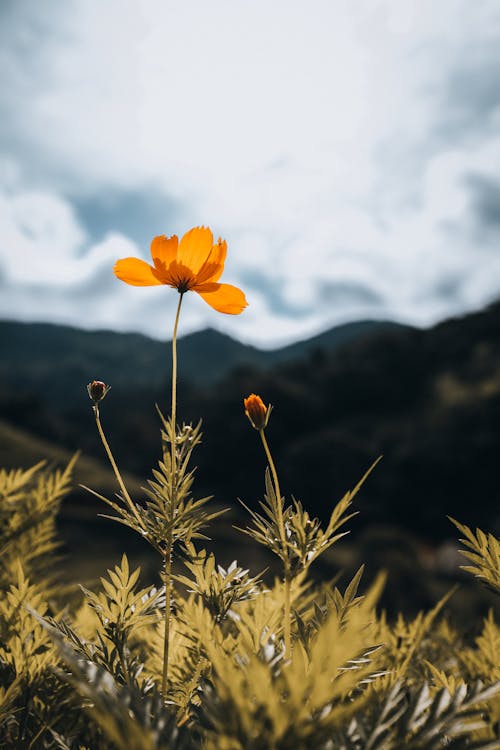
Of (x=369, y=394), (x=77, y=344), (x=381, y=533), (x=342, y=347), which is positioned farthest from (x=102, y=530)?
(x=77, y=344)

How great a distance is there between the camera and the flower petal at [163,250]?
78cm

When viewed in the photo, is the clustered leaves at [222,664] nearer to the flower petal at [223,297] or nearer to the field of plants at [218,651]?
the field of plants at [218,651]

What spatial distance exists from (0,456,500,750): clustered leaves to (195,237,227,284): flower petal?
10.0 inches

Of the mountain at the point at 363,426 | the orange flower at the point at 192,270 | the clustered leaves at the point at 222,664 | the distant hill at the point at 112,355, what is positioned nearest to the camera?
the clustered leaves at the point at 222,664

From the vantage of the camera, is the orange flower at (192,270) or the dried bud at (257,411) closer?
the dried bud at (257,411)

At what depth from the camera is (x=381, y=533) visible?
34.1 ft

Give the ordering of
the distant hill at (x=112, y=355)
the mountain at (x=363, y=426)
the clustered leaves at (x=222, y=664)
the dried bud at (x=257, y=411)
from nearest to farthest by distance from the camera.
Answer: the clustered leaves at (x=222, y=664) → the dried bud at (x=257, y=411) → the mountain at (x=363, y=426) → the distant hill at (x=112, y=355)

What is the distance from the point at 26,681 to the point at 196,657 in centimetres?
24

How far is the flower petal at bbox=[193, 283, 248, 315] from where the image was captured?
0.80 meters

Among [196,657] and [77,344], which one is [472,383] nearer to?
[196,657]

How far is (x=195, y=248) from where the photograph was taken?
31.8 inches

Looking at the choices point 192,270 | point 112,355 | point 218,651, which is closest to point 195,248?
point 192,270

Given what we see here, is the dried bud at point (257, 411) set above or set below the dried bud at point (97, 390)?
below

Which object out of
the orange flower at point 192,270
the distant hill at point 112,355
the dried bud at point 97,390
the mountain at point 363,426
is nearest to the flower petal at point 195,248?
the orange flower at point 192,270
